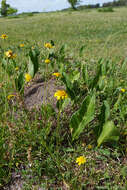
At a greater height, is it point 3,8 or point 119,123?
point 3,8

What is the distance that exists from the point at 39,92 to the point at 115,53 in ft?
6.70

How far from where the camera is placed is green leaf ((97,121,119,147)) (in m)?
1.11

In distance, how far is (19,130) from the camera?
128 centimetres

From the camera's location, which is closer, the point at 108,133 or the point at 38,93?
the point at 108,133

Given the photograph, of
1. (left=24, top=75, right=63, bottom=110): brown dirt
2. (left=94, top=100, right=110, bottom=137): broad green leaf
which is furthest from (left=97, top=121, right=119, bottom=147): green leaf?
(left=24, top=75, right=63, bottom=110): brown dirt

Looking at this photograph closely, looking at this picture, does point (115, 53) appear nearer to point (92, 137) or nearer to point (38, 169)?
point (92, 137)

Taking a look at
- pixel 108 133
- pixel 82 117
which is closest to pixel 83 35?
pixel 82 117

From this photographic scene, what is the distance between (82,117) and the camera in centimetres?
124

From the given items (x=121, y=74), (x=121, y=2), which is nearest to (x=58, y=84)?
(x=121, y=74)

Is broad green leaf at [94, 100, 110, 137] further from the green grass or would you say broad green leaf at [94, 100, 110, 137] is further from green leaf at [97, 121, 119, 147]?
the green grass

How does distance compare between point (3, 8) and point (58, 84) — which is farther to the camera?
point (3, 8)

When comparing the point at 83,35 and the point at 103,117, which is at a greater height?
the point at 83,35

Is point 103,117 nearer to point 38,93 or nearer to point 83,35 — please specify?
point 38,93

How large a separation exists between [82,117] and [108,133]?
19cm
